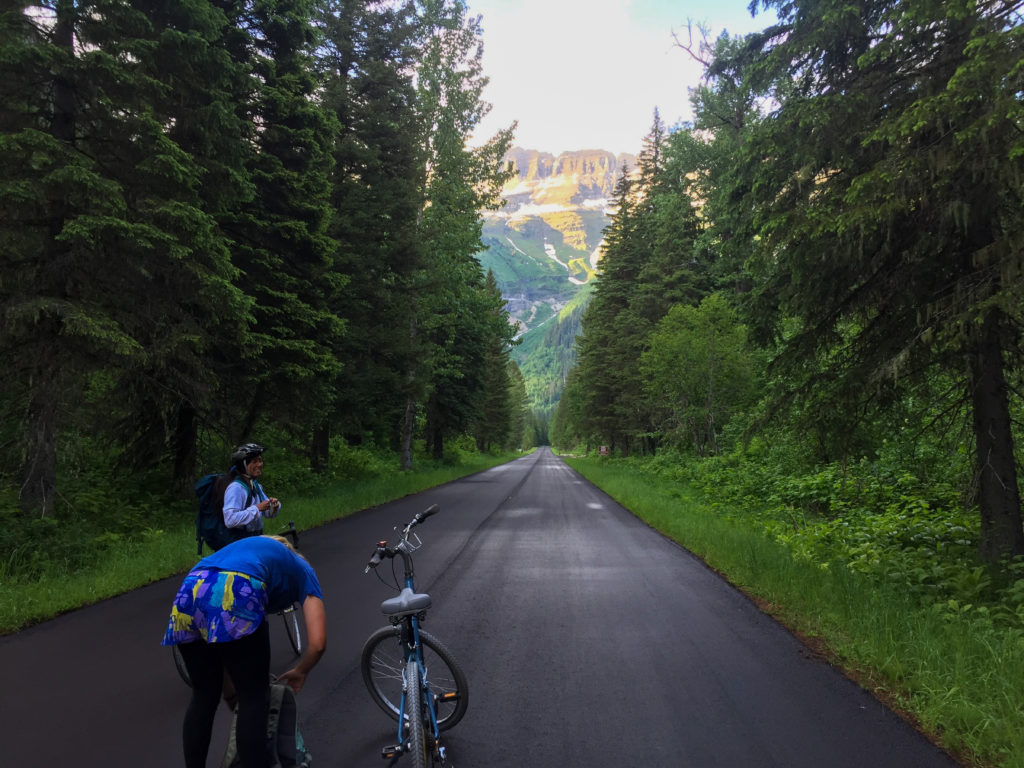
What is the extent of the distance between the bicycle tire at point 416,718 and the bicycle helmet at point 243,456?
82.0 inches

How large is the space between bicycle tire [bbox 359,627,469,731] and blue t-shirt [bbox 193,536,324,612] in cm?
83

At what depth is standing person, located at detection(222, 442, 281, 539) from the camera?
164 inches

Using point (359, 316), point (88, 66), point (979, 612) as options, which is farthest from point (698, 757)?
point (359, 316)

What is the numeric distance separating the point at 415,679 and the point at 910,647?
13.4ft

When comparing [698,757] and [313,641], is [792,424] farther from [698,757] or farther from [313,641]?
[313,641]

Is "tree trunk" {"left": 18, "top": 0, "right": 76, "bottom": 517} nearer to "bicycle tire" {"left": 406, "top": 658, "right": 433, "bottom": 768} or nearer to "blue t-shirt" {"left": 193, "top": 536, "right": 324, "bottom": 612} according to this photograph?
"blue t-shirt" {"left": 193, "top": 536, "right": 324, "bottom": 612}

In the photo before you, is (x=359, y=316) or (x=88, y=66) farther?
(x=359, y=316)

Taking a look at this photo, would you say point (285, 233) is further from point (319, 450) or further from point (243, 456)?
point (243, 456)

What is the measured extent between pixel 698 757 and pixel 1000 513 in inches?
220

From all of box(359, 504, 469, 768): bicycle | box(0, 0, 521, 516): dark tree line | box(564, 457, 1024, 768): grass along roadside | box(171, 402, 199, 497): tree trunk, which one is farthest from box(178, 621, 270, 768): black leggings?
box(171, 402, 199, 497): tree trunk

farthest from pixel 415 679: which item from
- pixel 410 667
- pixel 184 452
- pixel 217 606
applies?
pixel 184 452

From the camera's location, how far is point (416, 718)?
290 cm

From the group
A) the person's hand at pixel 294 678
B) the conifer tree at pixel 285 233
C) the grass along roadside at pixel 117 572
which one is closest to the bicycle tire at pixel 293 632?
the person's hand at pixel 294 678

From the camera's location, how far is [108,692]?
4.21 m
